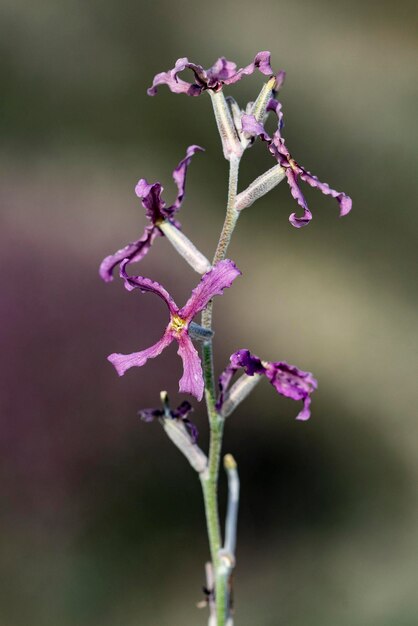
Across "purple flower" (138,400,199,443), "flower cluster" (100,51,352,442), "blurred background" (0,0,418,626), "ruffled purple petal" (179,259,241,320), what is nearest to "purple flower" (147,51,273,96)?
"flower cluster" (100,51,352,442)

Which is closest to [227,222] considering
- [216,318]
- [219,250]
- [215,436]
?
[219,250]

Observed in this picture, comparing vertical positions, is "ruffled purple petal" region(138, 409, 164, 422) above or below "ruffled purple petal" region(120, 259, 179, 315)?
below

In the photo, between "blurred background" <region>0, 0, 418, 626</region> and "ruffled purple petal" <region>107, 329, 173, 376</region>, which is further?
"blurred background" <region>0, 0, 418, 626</region>

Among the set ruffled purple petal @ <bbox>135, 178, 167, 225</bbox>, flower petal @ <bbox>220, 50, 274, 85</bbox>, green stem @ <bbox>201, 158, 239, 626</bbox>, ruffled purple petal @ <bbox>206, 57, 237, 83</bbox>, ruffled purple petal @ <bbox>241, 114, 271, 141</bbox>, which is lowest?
green stem @ <bbox>201, 158, 239, 626</bbox>

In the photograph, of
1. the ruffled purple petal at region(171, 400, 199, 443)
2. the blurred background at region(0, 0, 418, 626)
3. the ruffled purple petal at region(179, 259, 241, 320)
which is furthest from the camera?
the blurred background at region(0, 0, 418, 626)

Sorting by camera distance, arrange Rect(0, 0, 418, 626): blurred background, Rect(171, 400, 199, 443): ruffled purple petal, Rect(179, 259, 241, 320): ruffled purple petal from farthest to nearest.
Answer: Rect(0, 0, 418, 626): blurred background < Rect(171, 400, 199, 443): ruffled purple petal < Rect(179, 259, 241, 320): ruffled purple petal

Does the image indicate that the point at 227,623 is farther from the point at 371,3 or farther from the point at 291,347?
the point at 371,3

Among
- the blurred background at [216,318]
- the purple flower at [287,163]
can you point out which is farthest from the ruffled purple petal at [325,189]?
the blurred background at [216,318]

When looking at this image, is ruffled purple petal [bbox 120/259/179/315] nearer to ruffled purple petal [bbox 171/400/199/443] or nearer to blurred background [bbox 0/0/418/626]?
ruffled purple petal [bbox 171/400/199/443]

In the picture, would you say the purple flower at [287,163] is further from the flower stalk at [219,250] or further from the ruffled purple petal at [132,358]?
the ruffled purple petal at [132,358]
